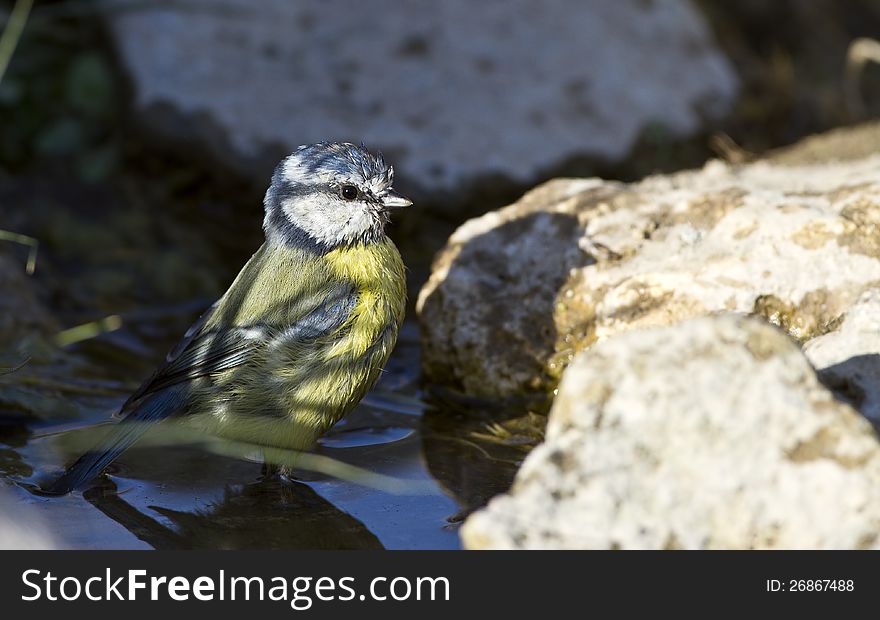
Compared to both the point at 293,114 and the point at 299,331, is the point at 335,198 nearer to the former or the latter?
the point at 299,331

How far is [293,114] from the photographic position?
666 cm

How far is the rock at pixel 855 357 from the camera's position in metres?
3.27

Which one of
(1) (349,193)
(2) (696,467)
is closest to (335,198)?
(1) (349,193)

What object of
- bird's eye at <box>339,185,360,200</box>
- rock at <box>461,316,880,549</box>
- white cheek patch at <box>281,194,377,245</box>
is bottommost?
rock at <box>461,316,880,549</box>

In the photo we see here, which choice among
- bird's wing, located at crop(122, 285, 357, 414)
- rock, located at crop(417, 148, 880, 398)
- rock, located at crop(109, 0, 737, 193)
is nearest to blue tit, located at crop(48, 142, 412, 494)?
bird's wing, located at crop(122, 285, 357, 414)

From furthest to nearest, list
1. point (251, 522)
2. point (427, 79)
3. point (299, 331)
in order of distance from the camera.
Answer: point (427, 79) < point (299, 331) < point (251, 522)

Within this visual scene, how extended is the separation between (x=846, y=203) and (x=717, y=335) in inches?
69.0

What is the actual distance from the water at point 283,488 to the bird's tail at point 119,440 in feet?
0.21

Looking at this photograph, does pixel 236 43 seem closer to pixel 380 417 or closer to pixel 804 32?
pixel 380 417

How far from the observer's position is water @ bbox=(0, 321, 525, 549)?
363 cm

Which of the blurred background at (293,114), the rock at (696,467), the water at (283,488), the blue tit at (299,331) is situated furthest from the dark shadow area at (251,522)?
the blurred background at (293,114)

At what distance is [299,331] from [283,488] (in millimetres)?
545

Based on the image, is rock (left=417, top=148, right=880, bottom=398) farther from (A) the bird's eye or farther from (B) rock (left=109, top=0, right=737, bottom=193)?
(B) rock (left=109, top=0, right=737, bottom=193)

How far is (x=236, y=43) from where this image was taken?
23.1 feet
